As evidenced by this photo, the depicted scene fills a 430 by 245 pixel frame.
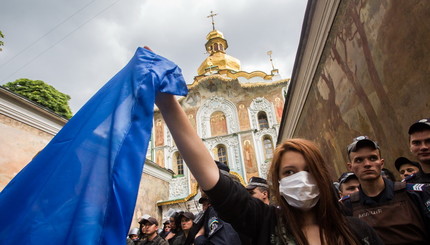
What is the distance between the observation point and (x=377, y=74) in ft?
13.4

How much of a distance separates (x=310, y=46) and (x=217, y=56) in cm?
2611

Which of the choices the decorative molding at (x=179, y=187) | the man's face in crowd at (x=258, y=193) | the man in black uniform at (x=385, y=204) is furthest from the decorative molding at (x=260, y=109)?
the man in black uniform at (x=385, y=204)

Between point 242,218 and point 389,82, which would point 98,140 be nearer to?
point 242,218

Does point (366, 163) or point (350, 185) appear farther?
point (350, 185)

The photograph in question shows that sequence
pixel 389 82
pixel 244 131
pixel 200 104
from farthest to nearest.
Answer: pixel 200 104
pixel 244 131
pixel 389 82

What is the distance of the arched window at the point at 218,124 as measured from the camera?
862 inches

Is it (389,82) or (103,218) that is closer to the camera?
(103,218)

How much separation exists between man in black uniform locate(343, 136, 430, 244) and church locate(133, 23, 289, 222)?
17.0 m

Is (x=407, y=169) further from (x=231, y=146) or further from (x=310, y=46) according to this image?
(x=231, y=146)

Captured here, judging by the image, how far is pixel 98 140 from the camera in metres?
1.33

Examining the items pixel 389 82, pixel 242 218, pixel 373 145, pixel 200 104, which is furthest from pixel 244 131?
pixel 242 218

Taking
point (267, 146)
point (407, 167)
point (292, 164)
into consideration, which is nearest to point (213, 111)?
point (267, 146)

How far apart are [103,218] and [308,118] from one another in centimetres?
816

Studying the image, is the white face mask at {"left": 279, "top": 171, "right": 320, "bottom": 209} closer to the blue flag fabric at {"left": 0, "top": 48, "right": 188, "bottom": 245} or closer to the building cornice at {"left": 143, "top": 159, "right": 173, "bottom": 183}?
the blue flag fabric at {"left": 0, "top": 48, "right": 188, "bottom": 245}
